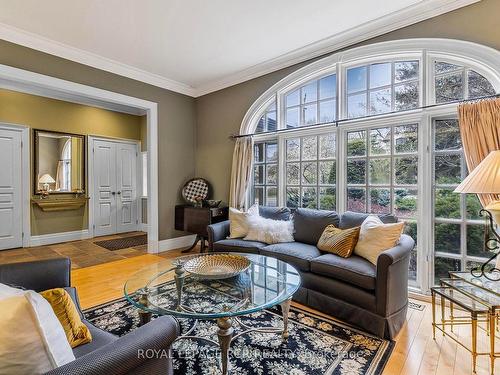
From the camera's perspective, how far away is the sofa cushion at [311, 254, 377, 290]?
2117 mm

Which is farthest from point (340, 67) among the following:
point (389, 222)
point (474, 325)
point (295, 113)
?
point (474, 325)

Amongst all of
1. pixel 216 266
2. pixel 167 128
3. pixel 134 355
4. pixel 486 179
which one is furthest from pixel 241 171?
pixel 134 355

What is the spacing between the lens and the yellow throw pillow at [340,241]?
2.52 metres

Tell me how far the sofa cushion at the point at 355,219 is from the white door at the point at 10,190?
5505 millimetres

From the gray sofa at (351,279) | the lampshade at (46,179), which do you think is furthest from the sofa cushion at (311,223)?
the lampshade at (46,179)

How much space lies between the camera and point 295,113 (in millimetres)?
3822

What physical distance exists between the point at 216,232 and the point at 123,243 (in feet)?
9.15

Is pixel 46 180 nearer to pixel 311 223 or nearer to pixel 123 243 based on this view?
pixel 123 243

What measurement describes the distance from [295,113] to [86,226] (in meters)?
4.93

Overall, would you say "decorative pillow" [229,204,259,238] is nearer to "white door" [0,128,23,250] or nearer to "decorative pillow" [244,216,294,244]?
"decorative pillow" [244,216,294,244]

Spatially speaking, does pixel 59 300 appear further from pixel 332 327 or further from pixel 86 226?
pixel 86 226

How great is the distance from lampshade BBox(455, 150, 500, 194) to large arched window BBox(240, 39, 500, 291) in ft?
2.61

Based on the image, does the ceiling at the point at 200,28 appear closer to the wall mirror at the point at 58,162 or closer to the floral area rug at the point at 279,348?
the wall mirror at the point at 58,162

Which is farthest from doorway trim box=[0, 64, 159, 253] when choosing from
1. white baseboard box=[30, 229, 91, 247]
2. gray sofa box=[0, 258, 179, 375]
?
gray sofa box=[0, 258, 179, 375]
